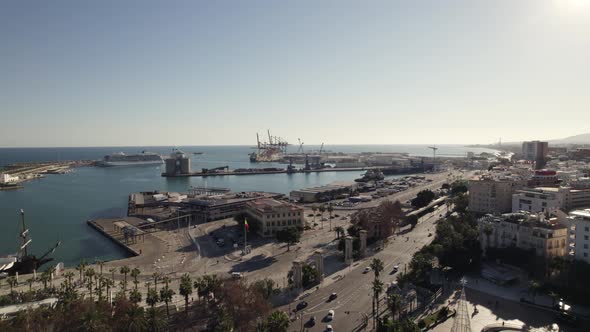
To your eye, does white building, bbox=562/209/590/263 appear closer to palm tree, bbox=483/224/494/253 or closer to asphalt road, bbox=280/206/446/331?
palm tree, bbox=483/224/494/253

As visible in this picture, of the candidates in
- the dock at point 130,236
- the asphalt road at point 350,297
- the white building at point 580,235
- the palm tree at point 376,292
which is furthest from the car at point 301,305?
the white building at point 580,235

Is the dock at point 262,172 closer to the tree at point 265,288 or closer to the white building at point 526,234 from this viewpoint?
Result: the white building at point 526,234

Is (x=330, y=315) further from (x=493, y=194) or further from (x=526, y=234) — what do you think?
(x=493, y=194)

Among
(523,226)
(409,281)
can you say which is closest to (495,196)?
(523,226)

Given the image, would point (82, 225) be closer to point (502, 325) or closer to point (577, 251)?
point (502, 325)

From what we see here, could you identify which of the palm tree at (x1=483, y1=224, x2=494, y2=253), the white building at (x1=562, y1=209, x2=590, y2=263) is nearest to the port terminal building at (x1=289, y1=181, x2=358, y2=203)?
the palm tree at (x1=483, y1=224, x2=494, y2=253)

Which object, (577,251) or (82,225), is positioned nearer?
(577,251)
